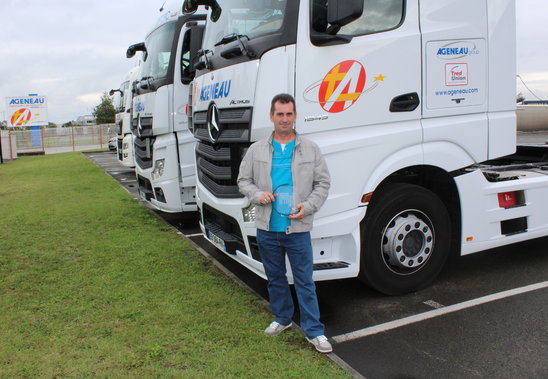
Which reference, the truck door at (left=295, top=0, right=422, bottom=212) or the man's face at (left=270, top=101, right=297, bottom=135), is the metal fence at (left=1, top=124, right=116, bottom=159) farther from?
the man's face at (left=270, top=101, right=297, bottom=135)

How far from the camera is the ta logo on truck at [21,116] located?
35.0 metres

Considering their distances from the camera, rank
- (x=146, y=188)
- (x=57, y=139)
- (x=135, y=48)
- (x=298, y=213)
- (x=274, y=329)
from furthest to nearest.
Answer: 1. (x=57, y=139)
2. (x=135, y=48)
3. (x=146, y=188)
4. (x=274, y=329)
5. (x=298, y=213)

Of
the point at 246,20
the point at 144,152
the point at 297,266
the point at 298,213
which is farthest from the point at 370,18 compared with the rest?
the point at 144,152

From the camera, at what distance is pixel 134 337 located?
12.5 feet

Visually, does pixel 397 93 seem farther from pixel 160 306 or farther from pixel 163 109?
pixel 163 109

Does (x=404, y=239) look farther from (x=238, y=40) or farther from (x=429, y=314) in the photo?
(x=238, y=40)

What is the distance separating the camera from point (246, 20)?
4332 mm

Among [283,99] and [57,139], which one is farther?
[57,139]

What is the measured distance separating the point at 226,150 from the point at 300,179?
3.48 feet

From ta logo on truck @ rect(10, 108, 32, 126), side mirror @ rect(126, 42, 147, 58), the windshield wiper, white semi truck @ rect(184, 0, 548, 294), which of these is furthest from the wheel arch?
ta logo on truck @ rect(10, 108, 32, 126)

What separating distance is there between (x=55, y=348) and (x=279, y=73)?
2630 mm

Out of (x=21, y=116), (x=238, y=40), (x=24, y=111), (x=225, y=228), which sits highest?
(x=24, y=111)

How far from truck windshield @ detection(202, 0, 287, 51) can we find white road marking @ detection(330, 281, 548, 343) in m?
2.42

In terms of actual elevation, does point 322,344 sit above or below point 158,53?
below
